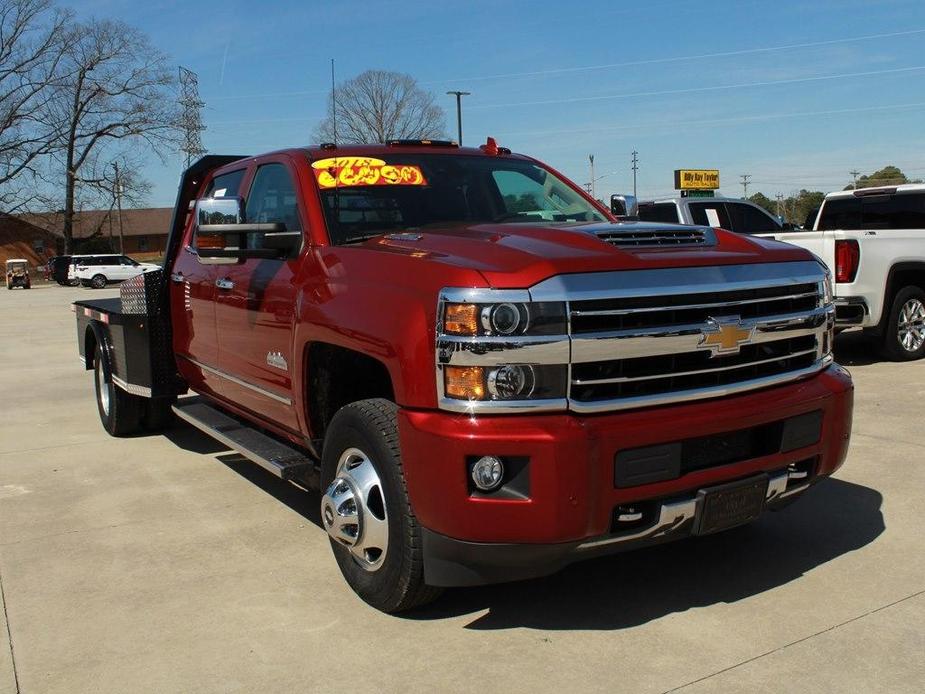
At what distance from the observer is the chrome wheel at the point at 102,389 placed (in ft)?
23.8

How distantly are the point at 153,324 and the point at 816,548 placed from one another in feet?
14.4

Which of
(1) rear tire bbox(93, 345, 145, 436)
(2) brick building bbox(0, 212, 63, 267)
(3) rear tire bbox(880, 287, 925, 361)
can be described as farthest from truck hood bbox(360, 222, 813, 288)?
(2) brick building bbox(0, 212, 63, 267)

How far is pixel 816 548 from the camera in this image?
13.8 feet

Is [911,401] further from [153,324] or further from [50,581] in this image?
[50,581]

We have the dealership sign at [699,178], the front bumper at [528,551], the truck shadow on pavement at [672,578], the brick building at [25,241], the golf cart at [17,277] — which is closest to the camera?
the front bumper at [528,551]

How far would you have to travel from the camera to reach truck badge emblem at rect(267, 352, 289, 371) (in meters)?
4.26

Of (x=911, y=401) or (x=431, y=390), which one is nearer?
(x=431, y=390)

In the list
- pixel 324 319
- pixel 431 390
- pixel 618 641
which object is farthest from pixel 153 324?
pixel 618 641

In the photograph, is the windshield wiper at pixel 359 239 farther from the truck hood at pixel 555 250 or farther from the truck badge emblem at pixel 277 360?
the truck badge emblem at pixel 277 360

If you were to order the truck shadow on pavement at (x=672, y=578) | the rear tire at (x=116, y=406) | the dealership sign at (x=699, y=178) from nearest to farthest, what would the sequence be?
the truck shadow on pavement at (x=672, y=578)
the rear tire at (x=116, y=406)
the dealership sign at (x=699, y=178)

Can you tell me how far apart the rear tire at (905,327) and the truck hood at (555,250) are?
673cm

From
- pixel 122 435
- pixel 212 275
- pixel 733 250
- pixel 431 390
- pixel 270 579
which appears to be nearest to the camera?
pixel 431 390

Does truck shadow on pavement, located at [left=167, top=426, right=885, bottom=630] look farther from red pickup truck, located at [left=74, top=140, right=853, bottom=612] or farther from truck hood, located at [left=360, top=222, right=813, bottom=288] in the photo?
truck hood, located at [left=360, top=222, right=813, bottom=288]

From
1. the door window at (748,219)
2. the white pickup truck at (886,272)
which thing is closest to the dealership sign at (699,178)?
the door window at (748,219)
